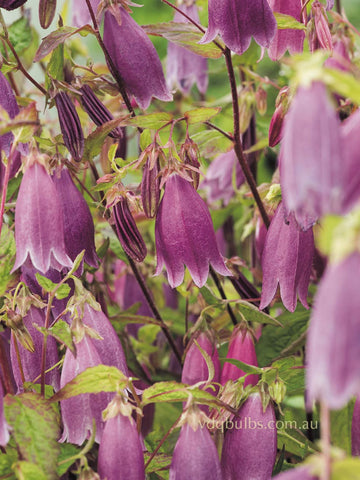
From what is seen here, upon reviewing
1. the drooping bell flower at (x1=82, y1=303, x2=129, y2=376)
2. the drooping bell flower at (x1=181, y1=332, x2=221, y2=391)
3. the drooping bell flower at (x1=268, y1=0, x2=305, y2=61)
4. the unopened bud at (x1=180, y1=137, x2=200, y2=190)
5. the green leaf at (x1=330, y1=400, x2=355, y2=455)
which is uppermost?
the drooping bell flower at (x1=268, y1=0, x2=305, y2=61)

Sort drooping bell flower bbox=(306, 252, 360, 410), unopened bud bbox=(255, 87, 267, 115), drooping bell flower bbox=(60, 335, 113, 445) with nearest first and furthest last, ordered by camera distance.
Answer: drooping bell flower bbox=(306, 252, 360, 410), drooping bell flower bbox=(60, 335, 113, 445), unopened bud bbox=(255, 87, 267, 115)

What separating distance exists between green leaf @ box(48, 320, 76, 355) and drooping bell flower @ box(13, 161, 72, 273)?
0.05 meters

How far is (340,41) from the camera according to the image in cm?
85

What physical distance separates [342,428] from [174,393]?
215 mm

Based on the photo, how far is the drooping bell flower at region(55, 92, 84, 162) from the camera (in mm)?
681

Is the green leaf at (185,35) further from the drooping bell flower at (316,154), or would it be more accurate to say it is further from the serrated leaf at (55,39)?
the drooping bell flower at (316,154)

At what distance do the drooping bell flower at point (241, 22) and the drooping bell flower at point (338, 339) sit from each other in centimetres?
40

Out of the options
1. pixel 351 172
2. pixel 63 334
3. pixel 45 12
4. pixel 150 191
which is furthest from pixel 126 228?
pixel 351 172

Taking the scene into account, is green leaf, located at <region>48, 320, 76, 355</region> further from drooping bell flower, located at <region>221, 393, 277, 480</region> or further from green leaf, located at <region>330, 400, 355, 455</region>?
green leaf, located at <region>330, 400, 355, 455</region>

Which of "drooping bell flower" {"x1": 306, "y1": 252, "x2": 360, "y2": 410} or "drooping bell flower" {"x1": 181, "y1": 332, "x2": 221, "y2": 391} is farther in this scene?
"drooping bell flower" {"x1": 181, "y1": 332, "x2": 221, "y2": 391}

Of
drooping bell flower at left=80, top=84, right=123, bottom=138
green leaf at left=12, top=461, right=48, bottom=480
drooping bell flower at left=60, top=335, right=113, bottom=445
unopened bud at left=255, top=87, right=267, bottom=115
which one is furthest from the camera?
unopened bud at left=255, top=87, right=267, bottom=115

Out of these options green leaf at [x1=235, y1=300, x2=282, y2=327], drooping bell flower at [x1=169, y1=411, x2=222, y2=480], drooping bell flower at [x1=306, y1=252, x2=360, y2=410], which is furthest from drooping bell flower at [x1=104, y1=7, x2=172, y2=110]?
drooping bell flower at [x1=306, y1=252, x2=360, y2=410]

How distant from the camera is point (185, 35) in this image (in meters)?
0.75

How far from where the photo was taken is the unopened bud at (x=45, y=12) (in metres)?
0.73
